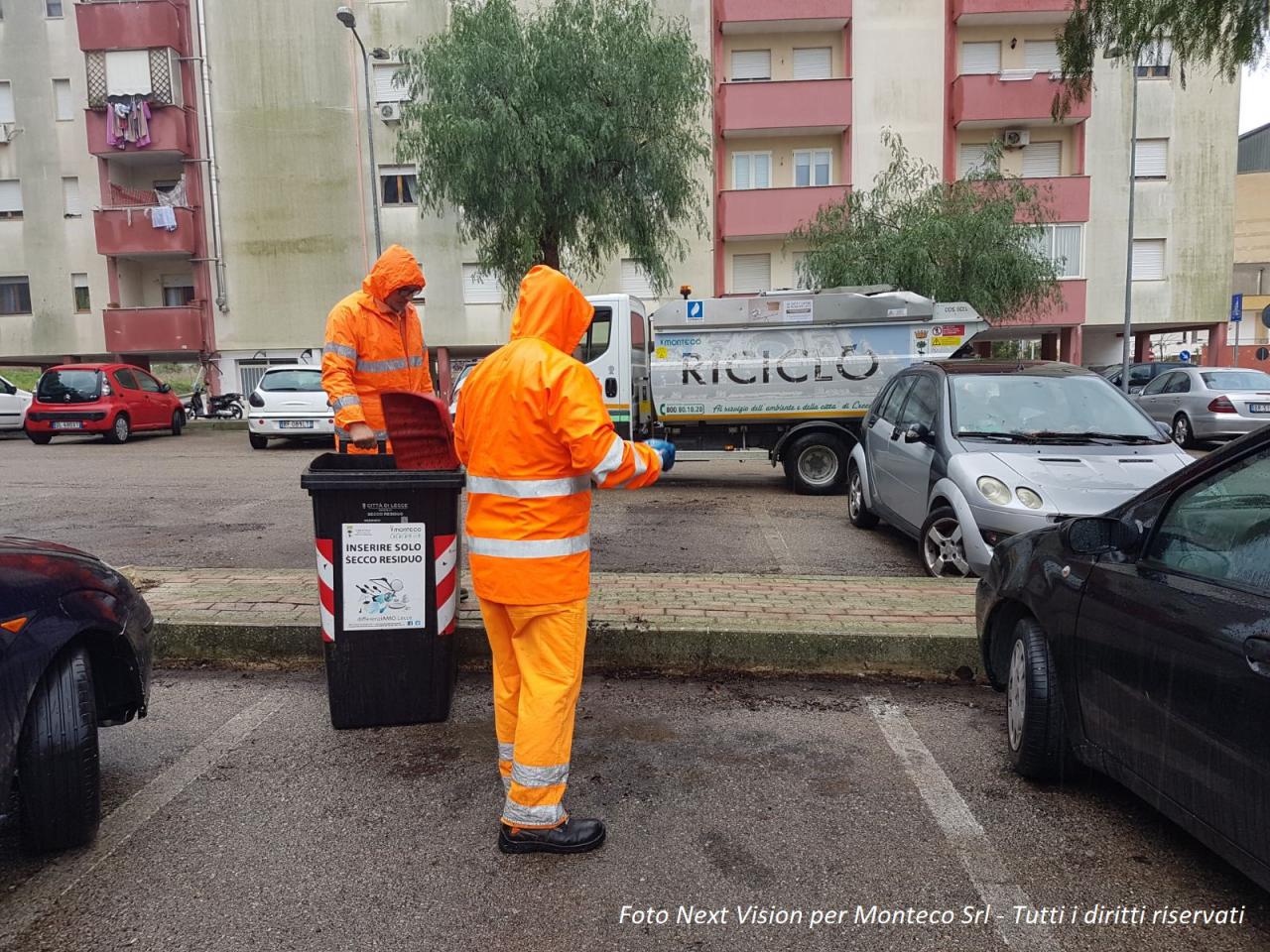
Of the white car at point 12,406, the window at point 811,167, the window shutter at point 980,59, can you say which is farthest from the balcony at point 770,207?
the white car at point 12,406

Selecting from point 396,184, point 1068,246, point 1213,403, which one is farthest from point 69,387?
point 1068,246

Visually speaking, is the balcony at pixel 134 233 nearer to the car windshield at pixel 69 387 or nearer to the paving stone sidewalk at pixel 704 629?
the car windshield at pixel 69 387

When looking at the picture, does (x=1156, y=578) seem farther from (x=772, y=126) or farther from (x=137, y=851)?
(x=772, y=126)

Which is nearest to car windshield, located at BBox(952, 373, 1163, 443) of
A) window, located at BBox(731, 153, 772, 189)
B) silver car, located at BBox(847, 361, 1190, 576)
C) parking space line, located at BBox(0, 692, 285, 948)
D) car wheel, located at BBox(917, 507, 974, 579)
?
silver car, located at BBox(847, 361, 1190, 576)

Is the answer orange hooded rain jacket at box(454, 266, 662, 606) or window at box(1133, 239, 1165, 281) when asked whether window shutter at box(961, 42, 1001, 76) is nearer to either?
window at box(1133, 239, 1165, 281)

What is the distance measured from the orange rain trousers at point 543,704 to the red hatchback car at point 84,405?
18251mm

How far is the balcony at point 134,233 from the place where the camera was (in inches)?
1089

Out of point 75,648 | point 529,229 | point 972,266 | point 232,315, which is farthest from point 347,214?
point 75,648

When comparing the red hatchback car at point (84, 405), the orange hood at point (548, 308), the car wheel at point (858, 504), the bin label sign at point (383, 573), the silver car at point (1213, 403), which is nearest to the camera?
the orange hood at point (548, 308)

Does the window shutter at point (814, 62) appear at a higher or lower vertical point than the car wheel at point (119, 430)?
higher

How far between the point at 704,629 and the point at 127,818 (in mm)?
2690

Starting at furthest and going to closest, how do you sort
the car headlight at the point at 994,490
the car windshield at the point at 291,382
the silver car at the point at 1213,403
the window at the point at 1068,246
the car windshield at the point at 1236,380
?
the window at the point at 1068,246 → the car windshield at the point at 291,382 → the car windshield at the point at 1236,380 → the silver car at the point at 1213,403 → the car headlight at the point at 994,490

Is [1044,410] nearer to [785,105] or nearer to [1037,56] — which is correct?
[785,105]

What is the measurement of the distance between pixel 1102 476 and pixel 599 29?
1534 centimetres
